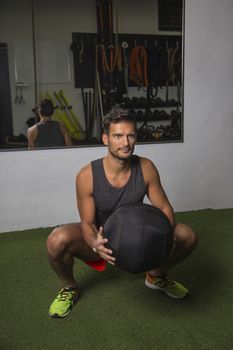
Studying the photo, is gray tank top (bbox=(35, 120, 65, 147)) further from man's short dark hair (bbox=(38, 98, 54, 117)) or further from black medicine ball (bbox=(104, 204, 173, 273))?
black medicine ball (bbox=(104, 204, 173, 273))

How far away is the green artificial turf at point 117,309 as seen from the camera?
142cm

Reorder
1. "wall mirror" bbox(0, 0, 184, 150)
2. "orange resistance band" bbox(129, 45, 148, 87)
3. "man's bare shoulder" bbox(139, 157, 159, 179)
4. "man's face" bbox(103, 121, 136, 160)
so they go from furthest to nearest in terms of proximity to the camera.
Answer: "orange resistance band" bbox(129, 45, 148, 87), "wall mirror" bbox(0, 0, 184, 150), "man's bare shoulder" bbox(139, 157, 159, 179), "man's face" bbox(103, 121, 136, 160)

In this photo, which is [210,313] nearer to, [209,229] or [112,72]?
[209,229]

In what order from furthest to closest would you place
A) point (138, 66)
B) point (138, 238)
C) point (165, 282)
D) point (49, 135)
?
point (138, 66) < point (49, 135) < point (165, 282) < point (138, 238)

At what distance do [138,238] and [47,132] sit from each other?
171cm

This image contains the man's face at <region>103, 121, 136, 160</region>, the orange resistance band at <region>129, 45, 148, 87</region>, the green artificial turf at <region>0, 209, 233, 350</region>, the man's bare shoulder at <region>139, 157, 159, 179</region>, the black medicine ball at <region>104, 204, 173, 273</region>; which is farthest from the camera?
the orange resistance band at <region>129, 45, 148, 87</region>

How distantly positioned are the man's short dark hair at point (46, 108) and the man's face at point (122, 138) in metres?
1.36

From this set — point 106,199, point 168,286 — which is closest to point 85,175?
point 106,199

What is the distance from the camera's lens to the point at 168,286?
1741 mm

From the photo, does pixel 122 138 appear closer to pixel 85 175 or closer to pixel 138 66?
pixel 85 175

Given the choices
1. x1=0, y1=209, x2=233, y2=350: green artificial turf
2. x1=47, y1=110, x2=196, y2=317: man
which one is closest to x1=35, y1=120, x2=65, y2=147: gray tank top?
x1=0, y1=209, x2=233, y2=350: green artificial turf

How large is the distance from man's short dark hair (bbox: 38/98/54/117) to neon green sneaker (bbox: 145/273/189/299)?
1560 millimetres

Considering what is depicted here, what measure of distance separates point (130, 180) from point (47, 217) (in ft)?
4.53

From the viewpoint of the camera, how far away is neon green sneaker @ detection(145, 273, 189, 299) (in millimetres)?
1719
